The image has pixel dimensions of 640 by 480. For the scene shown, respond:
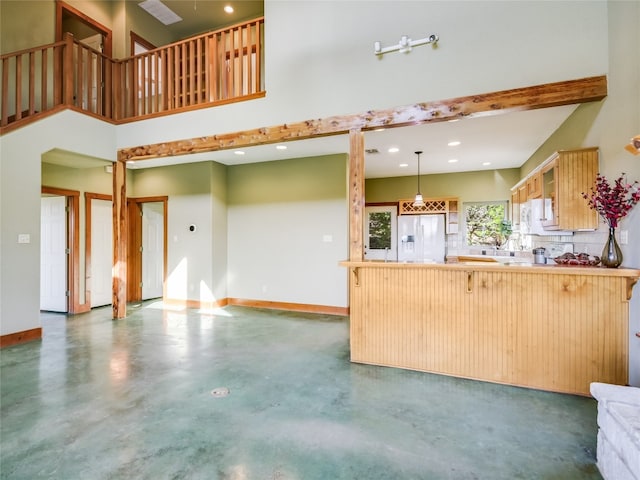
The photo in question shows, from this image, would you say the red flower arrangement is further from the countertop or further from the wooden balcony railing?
the wooden balcony railing

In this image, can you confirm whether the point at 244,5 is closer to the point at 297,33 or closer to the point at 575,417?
the point at 297,33

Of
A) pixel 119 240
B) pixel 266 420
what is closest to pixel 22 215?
pixel 119 240

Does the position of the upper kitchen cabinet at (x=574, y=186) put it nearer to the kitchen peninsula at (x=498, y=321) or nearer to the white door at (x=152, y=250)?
the kitchen peninsula at (x=498, y=321)

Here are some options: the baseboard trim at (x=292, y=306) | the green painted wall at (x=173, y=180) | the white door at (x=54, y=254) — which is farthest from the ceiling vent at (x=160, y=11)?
the baseboard trim at (x=292, y=306)

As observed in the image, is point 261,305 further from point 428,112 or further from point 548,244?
point 548,244

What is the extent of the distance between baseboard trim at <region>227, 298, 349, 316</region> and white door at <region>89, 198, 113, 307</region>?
241 centimetres

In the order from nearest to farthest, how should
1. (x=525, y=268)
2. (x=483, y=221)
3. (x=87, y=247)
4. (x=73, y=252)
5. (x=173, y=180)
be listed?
(x=525, y=268) → (x=73, y=252) → (x=87, y=247) → (x=173, y=180) → (x=483, y=221)

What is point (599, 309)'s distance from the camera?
8.85ft

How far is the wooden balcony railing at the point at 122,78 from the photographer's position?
4.38 metres

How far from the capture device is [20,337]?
4059 mm

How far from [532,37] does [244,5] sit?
5.29 meters

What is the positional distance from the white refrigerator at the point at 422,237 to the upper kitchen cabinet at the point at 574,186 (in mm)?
3876


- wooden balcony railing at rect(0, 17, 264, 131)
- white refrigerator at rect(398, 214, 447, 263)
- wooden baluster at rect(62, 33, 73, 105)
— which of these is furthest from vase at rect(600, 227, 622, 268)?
wooden baluster at rect(62, 33, 73, 105)

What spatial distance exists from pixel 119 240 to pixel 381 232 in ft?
18.5
